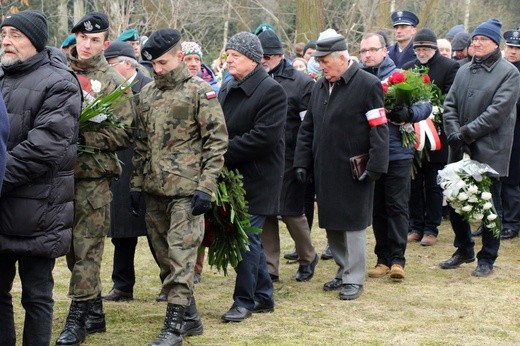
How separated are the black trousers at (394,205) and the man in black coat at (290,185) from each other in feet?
2.37

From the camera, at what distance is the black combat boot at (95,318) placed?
277 inches

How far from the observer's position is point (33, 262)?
5.73m

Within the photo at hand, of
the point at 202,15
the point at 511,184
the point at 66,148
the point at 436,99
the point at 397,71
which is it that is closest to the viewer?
the point at 66,148

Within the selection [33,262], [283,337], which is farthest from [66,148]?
[283,337]

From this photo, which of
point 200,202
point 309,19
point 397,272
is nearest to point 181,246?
point 200,202

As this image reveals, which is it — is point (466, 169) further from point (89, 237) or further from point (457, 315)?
point (89, 237)

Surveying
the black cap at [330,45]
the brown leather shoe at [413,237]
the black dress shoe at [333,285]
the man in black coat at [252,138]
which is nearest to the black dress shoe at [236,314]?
the man in black coat at [252,138]

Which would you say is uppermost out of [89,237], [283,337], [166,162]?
[166,162]

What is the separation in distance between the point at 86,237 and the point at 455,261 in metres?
4.35

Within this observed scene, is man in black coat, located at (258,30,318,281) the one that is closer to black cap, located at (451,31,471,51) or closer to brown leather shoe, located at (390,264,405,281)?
brown leather shoe, located at (390,264,405,281)

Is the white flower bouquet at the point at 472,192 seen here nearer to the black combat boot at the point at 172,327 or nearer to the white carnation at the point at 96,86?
the black combat boot at the point at 172,327

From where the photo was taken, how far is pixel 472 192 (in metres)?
8.94

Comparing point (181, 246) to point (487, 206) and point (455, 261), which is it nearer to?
point (487, 206)

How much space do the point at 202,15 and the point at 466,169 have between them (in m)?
14.6
